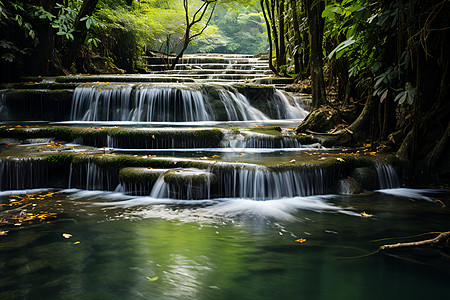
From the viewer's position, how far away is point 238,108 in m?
10.7

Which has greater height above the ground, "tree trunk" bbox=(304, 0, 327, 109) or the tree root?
"tree trunk" bbox=(304, 0, 327, 109)

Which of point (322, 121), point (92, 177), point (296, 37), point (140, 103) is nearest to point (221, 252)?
point (92, 177)

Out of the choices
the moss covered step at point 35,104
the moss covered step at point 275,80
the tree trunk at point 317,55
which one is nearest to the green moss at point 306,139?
the tree trunk at point 317,55

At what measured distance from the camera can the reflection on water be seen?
2.82 m

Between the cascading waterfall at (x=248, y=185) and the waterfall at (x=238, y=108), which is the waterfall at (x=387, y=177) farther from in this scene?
the waterfall at (x=238, y=108)

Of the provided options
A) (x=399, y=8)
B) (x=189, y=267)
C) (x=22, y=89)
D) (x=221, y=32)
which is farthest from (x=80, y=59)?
(x=221, y=32)

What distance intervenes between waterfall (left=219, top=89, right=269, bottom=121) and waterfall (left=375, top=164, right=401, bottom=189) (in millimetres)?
5272

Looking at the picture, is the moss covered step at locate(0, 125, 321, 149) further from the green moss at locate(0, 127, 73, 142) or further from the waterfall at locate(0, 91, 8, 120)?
the waterfall at locate(0, 91, 8, 120)

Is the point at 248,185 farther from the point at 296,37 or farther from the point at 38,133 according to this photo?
the point at 296,37

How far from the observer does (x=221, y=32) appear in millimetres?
45188

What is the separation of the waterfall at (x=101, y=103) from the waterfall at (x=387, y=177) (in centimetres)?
646

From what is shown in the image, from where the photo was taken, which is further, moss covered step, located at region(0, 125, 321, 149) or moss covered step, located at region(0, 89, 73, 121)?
moss covered step, located at region(0, 89, 73, 121)

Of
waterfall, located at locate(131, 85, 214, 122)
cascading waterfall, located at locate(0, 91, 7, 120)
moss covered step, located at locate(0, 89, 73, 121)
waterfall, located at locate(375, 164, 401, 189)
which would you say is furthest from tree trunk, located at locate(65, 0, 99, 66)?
waterfall, located at locate(375, 164, 401, 189)

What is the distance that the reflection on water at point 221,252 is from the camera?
2818mm
